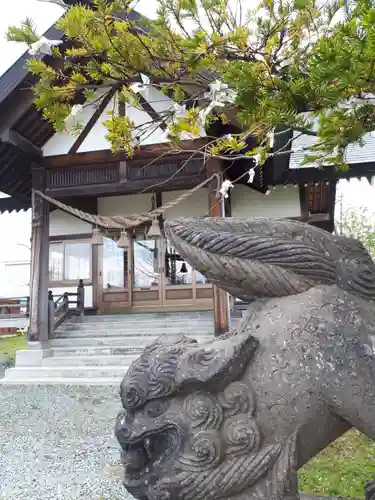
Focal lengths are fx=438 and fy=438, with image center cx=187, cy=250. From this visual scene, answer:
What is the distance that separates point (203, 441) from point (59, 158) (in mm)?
7257

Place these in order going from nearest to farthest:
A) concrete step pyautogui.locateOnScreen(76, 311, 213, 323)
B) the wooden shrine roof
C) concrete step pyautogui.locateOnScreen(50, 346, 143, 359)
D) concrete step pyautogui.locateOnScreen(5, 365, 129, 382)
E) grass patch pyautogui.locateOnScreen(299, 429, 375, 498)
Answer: grass patch pyautogui.locateOnScreen(299, 429, 375, 498) → concrete step pyautogui.locateOnScreen(5, 365, 129, 382) → the wooden shrine roof → concrete step pyautogui.locateOnScreen(50, 346, 143, 359) → concrete step pyautogui.locateOnScreen(76, 311, 213, 323)

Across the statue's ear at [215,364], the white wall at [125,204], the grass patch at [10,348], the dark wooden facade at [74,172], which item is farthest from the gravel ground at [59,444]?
the white wall at [125,204]

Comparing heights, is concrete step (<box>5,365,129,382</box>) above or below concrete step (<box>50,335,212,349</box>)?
below

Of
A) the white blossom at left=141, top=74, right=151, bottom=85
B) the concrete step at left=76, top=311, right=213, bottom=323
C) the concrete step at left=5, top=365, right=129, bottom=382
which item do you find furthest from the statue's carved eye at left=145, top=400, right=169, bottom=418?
the concrete step at left=76, top=311, right=213, bottom=323

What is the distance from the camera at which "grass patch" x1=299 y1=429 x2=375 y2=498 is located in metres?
2.87

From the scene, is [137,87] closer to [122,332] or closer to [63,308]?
[122,332]

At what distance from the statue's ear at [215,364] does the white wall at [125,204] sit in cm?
861

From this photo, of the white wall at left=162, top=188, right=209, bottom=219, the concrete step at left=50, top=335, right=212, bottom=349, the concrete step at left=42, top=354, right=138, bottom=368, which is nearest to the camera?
the concrete step at left=42, top=354, right=138, bottom=368

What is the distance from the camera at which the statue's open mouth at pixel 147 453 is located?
1.05 m

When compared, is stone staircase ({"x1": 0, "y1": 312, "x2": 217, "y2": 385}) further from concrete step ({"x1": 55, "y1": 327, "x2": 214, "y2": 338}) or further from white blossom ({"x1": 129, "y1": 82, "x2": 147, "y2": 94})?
white blossom ({"x1": 129, "y1": 82, "x2": 147, "y2": 94})

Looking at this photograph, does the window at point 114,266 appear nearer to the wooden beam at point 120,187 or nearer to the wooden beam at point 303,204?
the wooden beam at point 120,187

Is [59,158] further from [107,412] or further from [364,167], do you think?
[364,167]

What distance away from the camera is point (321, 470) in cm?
328

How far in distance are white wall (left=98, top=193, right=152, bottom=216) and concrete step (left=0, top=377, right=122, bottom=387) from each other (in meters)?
4.14
